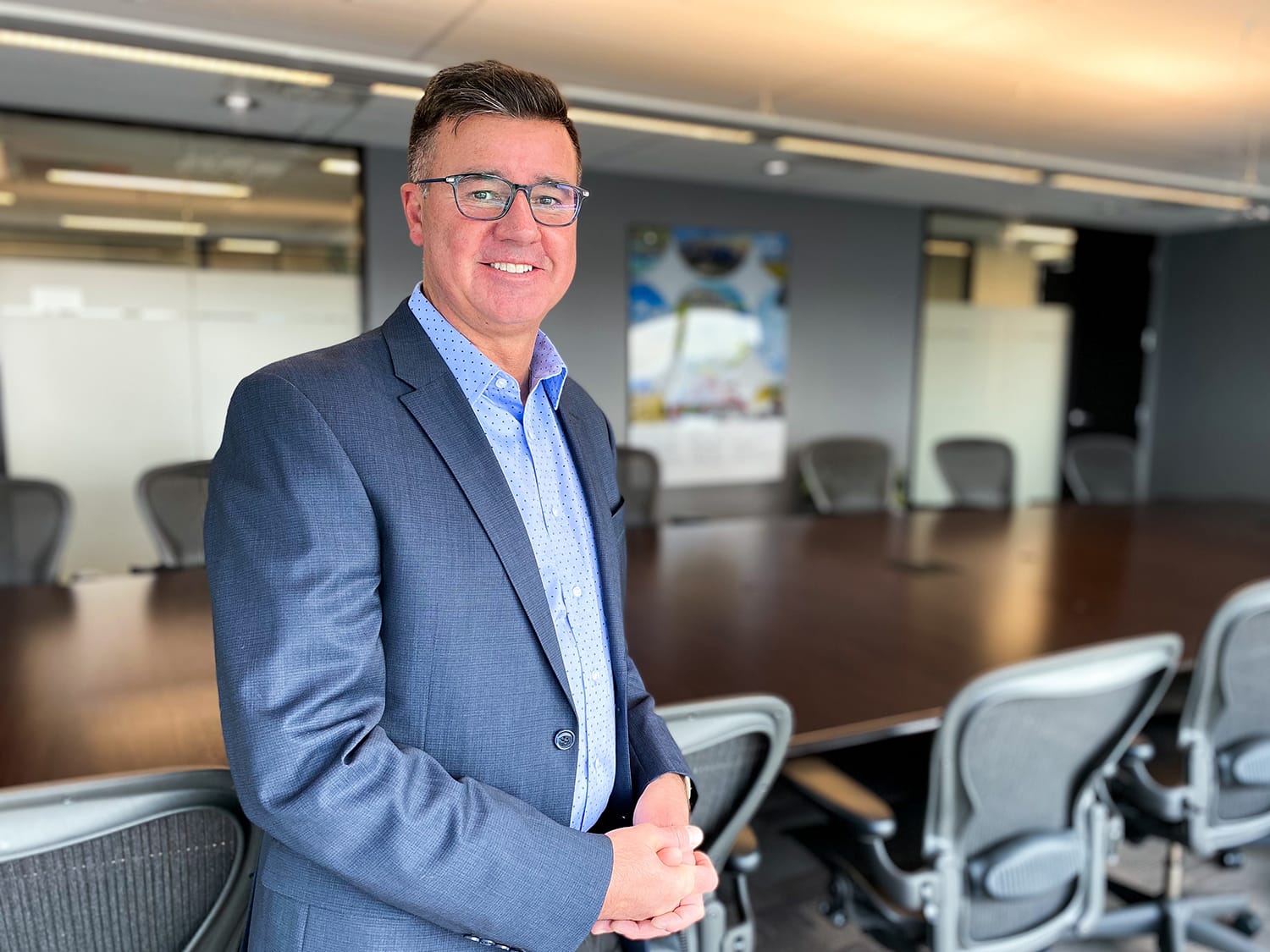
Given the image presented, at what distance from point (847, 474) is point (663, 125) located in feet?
8.79

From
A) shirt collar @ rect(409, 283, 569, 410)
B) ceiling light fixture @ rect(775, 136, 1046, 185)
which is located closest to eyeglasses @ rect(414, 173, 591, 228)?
shirt collar @ rect(409, 283, 569, 410)

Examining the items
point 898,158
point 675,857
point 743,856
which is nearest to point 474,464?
point 675,857

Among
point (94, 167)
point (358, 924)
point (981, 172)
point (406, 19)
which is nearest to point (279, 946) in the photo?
point (358, 924)

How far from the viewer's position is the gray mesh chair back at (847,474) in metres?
5.31

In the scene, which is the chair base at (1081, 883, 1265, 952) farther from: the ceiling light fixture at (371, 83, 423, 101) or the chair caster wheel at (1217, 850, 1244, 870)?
the ceiling light fixture at (371, 83, 423, 101)

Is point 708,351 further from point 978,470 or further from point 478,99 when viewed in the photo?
point 478,99

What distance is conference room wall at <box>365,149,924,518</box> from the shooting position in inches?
261

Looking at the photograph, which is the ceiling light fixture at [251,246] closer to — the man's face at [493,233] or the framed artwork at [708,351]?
the framed artwork at [708,351]

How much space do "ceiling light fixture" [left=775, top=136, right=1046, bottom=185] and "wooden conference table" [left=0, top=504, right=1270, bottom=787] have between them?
1614 millimetres

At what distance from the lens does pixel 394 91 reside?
2836 mm

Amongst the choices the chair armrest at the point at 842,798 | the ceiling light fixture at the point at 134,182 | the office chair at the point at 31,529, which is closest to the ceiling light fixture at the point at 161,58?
the office chair at the point at 31,529

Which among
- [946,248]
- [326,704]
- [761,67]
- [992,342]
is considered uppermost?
[761,67]

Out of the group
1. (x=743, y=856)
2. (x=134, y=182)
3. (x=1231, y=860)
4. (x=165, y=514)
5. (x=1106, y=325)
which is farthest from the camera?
(x=1106, y=325)

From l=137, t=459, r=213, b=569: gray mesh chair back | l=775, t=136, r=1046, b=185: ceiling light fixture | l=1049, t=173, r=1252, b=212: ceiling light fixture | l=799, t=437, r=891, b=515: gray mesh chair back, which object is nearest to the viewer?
l=137, t=459, r=213, b=569: gray mesh chair back
